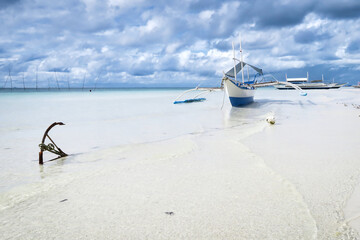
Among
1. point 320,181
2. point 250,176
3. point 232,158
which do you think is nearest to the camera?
point 320,181

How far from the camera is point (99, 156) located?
21.4 feet

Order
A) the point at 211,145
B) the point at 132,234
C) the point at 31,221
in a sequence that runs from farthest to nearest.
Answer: the point at 211,145, the point at 31,221, the point at 132,234

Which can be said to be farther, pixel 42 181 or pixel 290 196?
pixel 42 181

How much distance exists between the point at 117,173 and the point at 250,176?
8.20 ft

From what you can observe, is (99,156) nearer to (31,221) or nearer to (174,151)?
(174,151)

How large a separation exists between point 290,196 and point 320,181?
893 mm

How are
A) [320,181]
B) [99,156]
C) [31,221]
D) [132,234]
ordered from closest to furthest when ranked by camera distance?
[132,234], [31,221], [320,181], [99,156]

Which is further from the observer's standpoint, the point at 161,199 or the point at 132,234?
the point at 161,199

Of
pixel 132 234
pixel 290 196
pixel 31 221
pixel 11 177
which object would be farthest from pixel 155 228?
pixel 11 177

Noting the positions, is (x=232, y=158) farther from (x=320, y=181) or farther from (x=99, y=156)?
(x=99, y=156)

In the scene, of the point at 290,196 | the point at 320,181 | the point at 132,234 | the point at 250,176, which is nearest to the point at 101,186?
the point at 132,234

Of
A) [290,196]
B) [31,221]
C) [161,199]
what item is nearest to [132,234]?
[161,199]

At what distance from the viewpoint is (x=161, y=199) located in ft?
11.8

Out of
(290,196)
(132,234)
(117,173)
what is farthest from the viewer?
(117,173)
